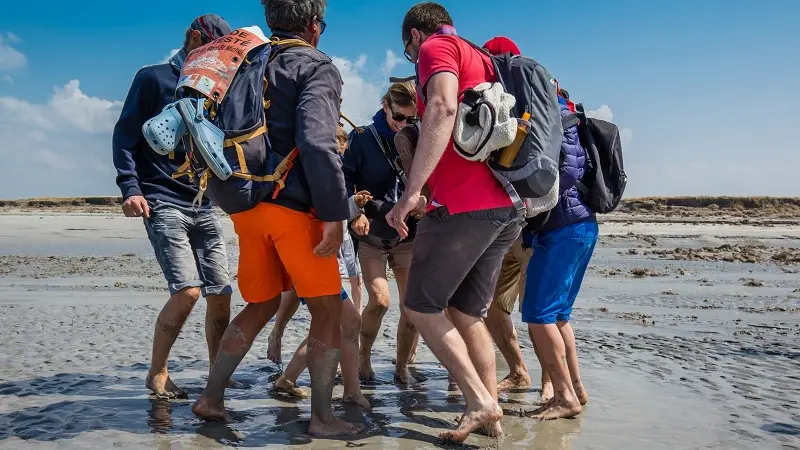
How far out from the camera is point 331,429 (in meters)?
3.96

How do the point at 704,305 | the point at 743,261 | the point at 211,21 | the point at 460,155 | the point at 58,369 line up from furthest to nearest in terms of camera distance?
the point at 743,261, the point at 704,305, the point at 58,369, the point at 211,21, the point at 460,155

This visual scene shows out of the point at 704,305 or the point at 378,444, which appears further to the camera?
the point at 704,305

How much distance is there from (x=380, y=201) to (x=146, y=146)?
1.60m

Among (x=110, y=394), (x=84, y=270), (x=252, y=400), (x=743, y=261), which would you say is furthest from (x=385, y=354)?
(x=743, y=261)

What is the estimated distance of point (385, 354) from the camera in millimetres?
6516

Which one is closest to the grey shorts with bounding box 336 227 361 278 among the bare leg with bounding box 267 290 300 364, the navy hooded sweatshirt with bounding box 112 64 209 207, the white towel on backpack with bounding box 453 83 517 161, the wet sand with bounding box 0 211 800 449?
the bare leg with bounding box 267 290 300 364

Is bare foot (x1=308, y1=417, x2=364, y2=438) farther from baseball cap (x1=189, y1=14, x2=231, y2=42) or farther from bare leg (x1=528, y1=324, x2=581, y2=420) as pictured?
baseball cap (x1=189, y1=14, x2=231, y2=42)

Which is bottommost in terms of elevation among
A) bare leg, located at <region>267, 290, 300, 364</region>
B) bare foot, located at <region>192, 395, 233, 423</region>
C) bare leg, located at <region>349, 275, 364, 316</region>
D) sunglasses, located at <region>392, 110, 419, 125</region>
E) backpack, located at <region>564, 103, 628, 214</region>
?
bare foot, located at <region>192, 395, 233, 423</region>

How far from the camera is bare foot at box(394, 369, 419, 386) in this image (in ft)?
17.8

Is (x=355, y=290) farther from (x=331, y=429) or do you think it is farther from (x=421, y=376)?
(x=331, y=429)

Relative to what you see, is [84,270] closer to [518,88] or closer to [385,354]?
[385,354]

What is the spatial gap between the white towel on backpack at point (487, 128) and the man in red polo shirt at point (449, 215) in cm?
6

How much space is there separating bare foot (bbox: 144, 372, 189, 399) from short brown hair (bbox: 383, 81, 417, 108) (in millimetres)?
2347

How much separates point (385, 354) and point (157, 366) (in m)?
2.26
